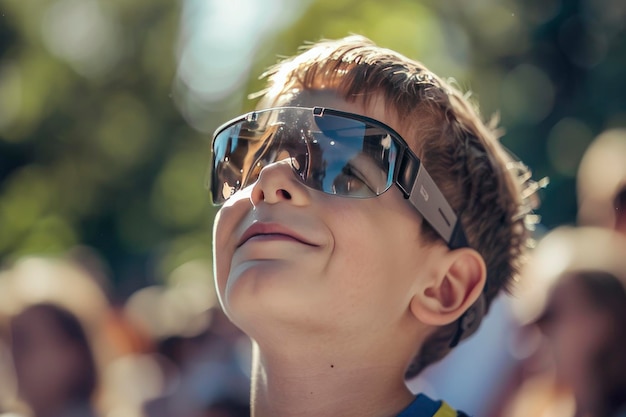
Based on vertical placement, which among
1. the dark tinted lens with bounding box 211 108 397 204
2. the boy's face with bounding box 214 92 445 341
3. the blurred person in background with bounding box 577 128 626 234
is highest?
the dark tinted lens with bounding box 211 108 397 204

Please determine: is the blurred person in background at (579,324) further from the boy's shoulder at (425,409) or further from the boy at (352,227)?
the boy's shoulder at (425,409)

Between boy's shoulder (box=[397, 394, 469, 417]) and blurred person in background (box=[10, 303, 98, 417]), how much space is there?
2.02m

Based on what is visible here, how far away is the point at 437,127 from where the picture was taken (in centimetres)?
223

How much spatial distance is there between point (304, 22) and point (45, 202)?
351cm

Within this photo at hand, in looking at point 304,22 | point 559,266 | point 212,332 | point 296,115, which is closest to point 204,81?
point 304,22

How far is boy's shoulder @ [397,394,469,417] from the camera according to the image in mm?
2079

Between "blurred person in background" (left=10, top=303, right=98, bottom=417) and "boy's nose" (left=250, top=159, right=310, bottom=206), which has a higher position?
"boy's nose" (left=250, top=159, right=310, bottom=206)

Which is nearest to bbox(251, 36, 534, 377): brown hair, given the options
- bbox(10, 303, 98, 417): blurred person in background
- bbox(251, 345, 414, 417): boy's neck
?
bbox(251, 345, 414, 417): boy's neck

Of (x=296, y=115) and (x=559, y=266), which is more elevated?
(x=296, y=115)

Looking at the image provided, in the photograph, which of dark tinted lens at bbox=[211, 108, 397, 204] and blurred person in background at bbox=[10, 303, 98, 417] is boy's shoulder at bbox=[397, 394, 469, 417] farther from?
blurred person in background at bbox=[10, 303, 98, 417]

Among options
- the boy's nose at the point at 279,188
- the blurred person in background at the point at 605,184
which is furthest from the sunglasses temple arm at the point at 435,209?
the blurred person in background at the point at 605,184

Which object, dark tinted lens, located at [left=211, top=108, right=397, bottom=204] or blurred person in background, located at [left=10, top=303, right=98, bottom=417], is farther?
blurred person in background, located at [left=10, top=303, right=98, bottom=417]

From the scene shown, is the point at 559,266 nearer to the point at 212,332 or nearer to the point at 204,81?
the point at 212,332

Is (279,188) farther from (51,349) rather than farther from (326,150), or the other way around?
(51,349)
